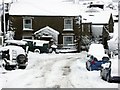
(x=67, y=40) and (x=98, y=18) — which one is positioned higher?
(x=98, y=18)

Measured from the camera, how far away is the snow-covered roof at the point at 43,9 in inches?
2117

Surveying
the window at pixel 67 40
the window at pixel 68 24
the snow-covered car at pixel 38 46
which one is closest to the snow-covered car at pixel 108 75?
the snow-covered car at pixel 38 46

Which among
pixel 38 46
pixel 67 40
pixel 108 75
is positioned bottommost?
pixel 108 75

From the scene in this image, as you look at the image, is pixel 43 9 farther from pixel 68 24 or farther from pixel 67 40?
pixel 67 40

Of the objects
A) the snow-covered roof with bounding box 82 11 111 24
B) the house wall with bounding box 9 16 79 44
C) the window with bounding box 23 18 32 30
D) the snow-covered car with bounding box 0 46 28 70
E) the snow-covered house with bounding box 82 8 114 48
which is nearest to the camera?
the snow-covered car with bounding box 0 46 28 70

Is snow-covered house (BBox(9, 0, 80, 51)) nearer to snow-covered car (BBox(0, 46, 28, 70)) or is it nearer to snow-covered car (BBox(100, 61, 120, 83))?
snow-covered car (BBox(0, 46, 28, 70))

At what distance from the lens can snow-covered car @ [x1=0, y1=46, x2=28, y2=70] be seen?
28.3 meters

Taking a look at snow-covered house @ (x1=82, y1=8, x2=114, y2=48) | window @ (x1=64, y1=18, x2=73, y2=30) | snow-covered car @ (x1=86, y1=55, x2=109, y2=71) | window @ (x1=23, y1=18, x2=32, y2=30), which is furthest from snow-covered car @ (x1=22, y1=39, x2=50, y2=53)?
snow-covered car @ (x1=86, y1=55, x2=109, y2=71)

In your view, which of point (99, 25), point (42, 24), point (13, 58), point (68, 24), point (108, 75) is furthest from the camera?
point (99, 25)

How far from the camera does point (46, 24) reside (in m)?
53.8

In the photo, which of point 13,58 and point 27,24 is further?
point 27,24

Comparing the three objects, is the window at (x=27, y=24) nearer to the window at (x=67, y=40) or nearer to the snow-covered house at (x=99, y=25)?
the window at (x=67, y=40)

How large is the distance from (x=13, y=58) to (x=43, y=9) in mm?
25496

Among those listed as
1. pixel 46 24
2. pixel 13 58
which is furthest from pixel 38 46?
pixel 13 58
